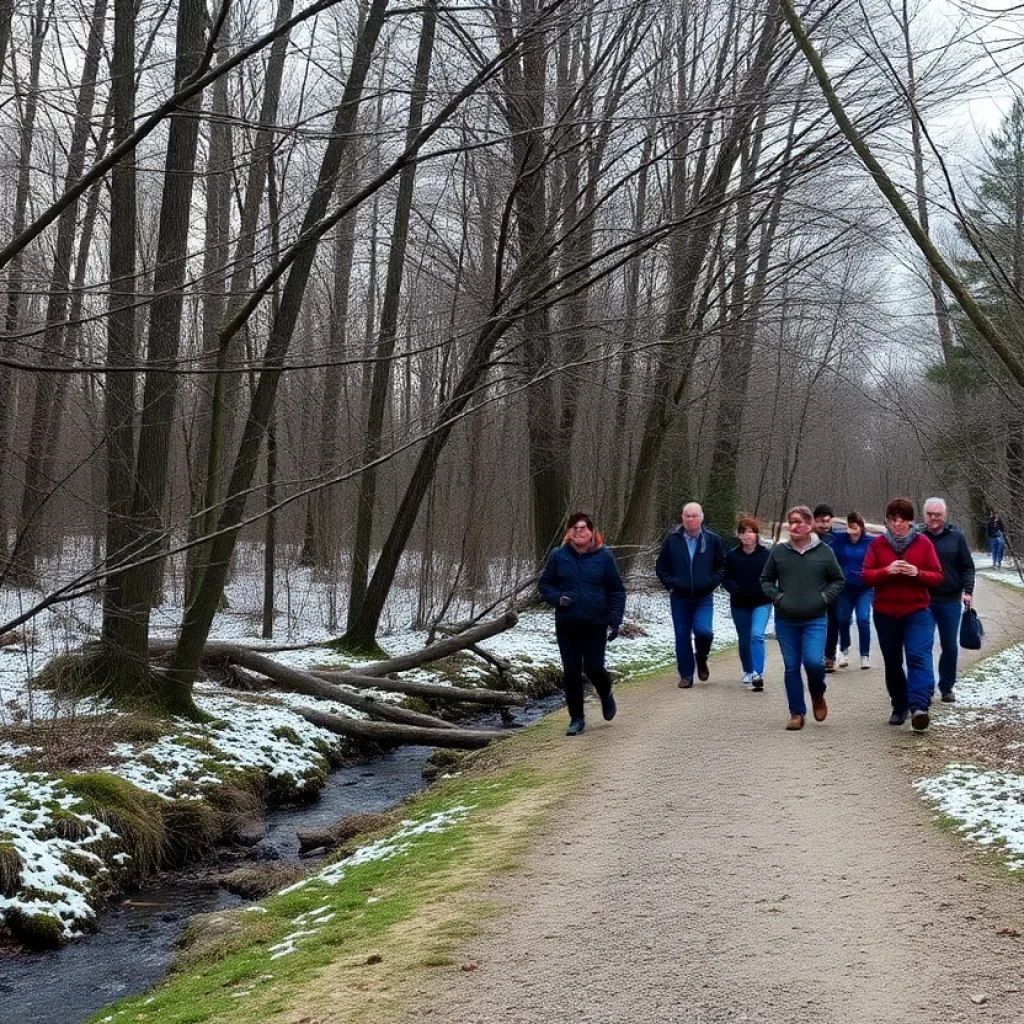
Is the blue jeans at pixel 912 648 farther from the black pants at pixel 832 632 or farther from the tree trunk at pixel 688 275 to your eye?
the black pants at pixel 832 632

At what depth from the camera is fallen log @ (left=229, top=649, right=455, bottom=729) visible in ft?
45.4

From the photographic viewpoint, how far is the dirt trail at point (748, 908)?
4.43 metres

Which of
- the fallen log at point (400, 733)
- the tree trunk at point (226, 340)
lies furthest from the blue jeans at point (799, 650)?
the tree trunk at point (226, 340)

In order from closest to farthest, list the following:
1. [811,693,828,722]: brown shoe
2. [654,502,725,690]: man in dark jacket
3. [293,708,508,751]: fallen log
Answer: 1. [811,693,828,722]: brown shoe
2. [654,502,725,690]: man in dark jacket
3. [293,708,508,751]: fallen log

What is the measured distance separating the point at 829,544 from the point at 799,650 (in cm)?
406

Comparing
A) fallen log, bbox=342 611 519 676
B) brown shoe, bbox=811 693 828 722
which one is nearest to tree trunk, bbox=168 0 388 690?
fallen log, bbox=342 611 519 676

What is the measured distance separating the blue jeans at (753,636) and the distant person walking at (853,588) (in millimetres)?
1344

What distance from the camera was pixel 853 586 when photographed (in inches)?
544

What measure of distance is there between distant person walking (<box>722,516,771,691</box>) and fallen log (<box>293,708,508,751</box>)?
2.86 m

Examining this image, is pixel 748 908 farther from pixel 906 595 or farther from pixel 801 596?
pixel 801 596

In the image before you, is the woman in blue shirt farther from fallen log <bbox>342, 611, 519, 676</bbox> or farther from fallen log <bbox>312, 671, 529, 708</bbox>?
fallen log <bbox>312, 671, 529, 708</bbox>


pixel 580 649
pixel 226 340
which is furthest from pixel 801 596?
pixel 226 340

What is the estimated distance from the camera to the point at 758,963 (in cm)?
477

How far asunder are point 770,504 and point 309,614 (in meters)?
44.7
